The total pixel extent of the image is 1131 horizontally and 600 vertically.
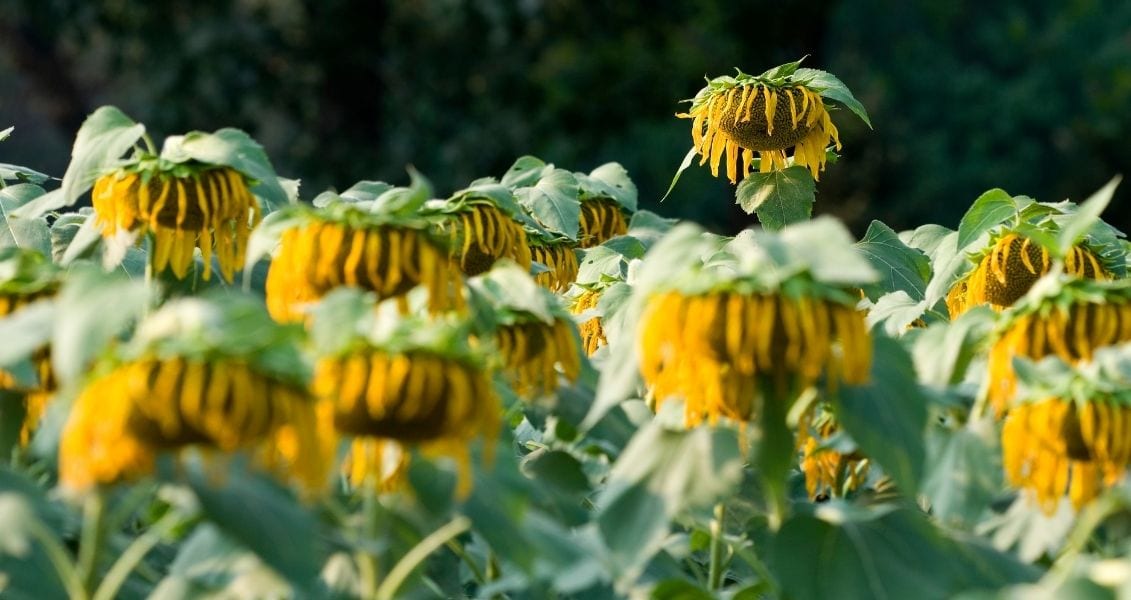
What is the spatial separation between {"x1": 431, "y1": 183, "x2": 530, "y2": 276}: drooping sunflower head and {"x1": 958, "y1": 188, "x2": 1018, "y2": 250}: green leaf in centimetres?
45

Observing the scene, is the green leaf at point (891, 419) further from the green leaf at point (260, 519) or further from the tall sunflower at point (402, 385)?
the green leaf at point (260, 519)

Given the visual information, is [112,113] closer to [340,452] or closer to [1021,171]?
[340,452]

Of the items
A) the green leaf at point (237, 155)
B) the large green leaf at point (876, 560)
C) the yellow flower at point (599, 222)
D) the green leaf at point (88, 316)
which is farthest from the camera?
the yellow flower at point (599, 222)

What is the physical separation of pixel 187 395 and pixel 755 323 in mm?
358

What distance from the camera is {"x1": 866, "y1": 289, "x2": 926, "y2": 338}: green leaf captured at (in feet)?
5.67

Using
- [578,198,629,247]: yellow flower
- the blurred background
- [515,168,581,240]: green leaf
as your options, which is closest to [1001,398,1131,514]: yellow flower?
[515,168,581,240]: green leaf

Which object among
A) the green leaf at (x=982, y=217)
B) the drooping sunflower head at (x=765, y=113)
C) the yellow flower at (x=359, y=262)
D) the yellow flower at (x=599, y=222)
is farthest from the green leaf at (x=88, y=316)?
the yellow flower at (x=599, y=222)

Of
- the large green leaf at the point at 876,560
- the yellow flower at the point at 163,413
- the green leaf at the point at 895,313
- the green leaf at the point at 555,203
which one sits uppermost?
the yellow flower at the point at 163,413

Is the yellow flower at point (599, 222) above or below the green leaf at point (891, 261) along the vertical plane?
below

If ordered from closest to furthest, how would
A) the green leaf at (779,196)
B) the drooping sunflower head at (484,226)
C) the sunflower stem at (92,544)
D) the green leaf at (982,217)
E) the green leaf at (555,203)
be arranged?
the sunflower stem at (92,544) → the drooping sunflower head at (484,226) → the green leaf at (982,217) → the green leaf at (555,203) → the green leaf at (779,196)

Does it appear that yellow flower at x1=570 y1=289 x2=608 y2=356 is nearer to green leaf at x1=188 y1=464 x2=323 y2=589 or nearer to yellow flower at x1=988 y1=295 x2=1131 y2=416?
yellow flower at x1=988 y1=295 x2=1131 y2=416

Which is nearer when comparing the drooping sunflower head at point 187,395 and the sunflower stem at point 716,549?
the drooping sunflower head at point 187,395

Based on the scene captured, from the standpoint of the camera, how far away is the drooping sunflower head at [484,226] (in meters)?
1.73

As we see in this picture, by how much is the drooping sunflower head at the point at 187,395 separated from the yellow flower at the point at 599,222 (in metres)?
1.49
